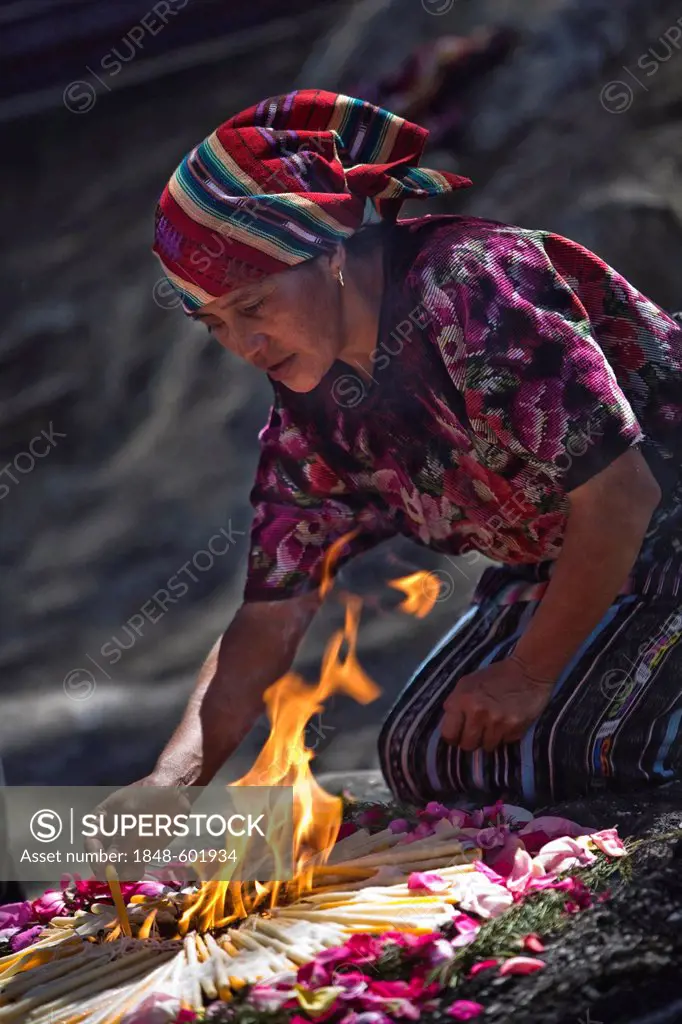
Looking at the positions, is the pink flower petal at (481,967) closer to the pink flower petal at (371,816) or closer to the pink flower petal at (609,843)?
the pink flower petal at (609,843)

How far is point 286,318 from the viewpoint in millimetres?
1993

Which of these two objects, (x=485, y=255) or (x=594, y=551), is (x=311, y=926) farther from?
(x=485, y=255)

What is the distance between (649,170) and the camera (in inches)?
150

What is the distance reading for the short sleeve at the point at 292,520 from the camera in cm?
236

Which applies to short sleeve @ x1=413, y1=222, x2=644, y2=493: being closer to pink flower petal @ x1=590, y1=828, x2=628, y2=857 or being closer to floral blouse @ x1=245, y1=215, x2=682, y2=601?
floral blouse @ x1=245, y1=215, x2=682, y2=601

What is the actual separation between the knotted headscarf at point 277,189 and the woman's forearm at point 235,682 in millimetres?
710

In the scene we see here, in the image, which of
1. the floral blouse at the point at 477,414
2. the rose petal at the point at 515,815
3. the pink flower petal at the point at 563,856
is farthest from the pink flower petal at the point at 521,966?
the floral blouse at the point at 477,414

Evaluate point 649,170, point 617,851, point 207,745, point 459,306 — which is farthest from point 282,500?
point 649,170

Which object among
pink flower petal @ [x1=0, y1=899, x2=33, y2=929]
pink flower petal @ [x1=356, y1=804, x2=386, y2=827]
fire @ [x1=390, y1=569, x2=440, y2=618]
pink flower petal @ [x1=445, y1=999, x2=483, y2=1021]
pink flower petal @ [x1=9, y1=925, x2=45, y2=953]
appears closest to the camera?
pink flower petal @ [x1=445, y1=999, x2=483, y2=1021]

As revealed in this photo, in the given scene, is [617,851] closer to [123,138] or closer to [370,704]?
[370,704]

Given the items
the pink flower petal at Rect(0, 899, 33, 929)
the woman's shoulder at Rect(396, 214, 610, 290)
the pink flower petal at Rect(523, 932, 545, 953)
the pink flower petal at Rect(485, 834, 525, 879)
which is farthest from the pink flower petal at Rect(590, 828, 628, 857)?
the pink flower petal at Rect(0, 899, 33, 929)

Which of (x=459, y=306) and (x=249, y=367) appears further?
(x=249, y=367)

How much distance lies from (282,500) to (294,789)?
1.97 ft

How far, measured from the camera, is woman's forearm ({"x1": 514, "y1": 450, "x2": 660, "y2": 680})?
1.87 meters
